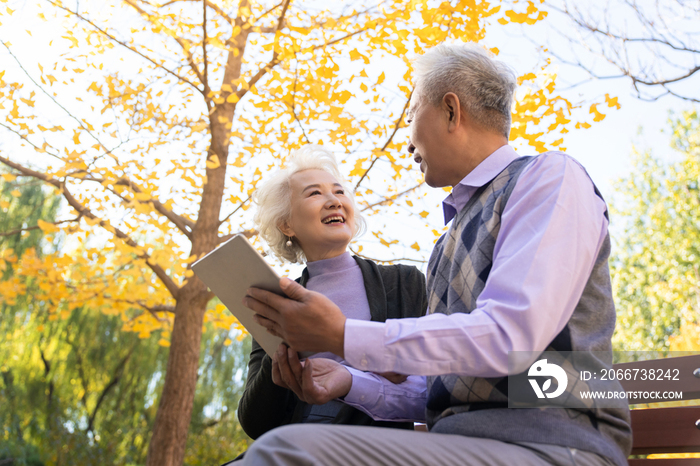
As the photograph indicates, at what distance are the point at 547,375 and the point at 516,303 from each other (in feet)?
0.69

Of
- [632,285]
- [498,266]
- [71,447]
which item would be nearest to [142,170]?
[498,266]

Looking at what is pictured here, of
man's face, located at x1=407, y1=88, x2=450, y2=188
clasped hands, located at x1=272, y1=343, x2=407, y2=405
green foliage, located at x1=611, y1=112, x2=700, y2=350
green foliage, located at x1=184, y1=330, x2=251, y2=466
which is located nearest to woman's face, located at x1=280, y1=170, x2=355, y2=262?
clasped hands, located at x1=272, y1=343, x2=407, y2=405

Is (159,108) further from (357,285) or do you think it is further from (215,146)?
(357,285)

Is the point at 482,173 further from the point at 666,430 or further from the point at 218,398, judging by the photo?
the point at 218,398

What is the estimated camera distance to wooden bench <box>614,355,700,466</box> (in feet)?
5.37

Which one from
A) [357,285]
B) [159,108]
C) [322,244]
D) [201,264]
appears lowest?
[201,264]

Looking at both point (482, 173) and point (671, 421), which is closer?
point (482, 173)

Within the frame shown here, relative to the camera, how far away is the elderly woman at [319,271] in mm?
1890

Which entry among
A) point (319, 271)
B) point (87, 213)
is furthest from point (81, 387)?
point (319, 271)

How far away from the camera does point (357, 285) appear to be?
2.22m

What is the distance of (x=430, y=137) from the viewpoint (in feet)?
4.98

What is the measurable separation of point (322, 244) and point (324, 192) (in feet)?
0.89

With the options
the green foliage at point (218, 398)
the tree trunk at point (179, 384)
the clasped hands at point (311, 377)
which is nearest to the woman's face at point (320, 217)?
the clasped hands at point (311, 377)

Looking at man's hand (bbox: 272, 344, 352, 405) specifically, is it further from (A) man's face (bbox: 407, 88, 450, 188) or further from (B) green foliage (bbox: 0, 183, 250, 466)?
(B) green foliage (bbox: 0, 183, 250, 466)
